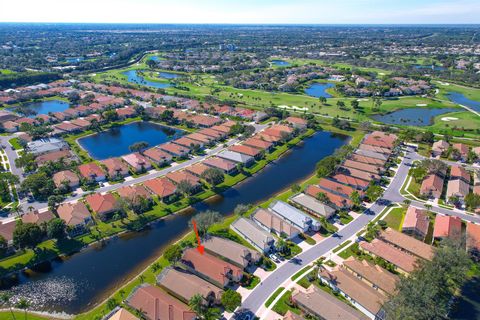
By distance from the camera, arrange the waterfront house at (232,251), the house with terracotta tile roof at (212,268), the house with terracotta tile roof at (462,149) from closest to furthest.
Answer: the house with terracotta tile roof at (212,268) < the waterfront house at (232,251) < the house with terracotta tile roof at (462,149)

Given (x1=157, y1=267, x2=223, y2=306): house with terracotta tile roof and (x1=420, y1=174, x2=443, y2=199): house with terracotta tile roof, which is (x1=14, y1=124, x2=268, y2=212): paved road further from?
(x1=420, y1=174, x2=443, y2=199): house with terracotta tile roof

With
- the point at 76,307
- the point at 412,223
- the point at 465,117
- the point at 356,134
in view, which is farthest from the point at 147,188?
the point at 465,117

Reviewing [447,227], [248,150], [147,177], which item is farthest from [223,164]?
[447,227]

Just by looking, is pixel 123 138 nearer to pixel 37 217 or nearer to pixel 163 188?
pixel 163 188

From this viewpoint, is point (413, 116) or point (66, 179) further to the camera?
point (413, 116)

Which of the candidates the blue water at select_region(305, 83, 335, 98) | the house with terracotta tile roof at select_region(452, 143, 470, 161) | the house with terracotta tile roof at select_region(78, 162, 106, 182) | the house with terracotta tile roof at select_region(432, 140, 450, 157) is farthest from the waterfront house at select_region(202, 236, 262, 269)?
the blue water at select_region(305, 83, 335, 98)

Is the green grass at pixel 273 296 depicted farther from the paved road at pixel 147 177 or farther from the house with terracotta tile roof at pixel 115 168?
the house with terracotta tile roof at pixel 115 168

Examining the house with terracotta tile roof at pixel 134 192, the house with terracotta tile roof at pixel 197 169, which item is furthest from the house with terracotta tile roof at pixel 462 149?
the house with terracotta tile roof at pixel 134 192
